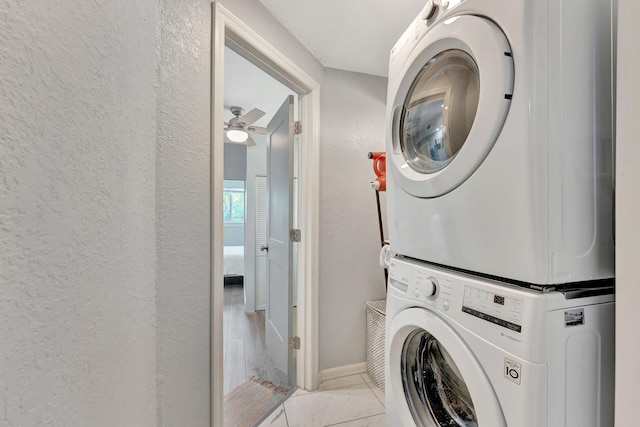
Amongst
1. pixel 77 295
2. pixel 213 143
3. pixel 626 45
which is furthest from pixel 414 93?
pixel 77 295

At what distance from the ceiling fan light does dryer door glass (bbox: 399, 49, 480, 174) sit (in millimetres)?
2130

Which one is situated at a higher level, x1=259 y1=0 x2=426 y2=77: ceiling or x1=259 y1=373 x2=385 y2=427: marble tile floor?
x1=259 y1=0 x2=426 y2=77: ceiling

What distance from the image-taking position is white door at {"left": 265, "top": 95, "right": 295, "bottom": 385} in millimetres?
2057

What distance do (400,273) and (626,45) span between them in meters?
0.82

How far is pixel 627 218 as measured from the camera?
60 centimetres

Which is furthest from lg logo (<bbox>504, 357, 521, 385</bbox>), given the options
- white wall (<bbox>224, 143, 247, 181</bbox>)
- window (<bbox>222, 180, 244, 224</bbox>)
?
window (<bbox>222, 180, 244, 224</bbox>)

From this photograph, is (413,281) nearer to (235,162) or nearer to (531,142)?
(531,142)

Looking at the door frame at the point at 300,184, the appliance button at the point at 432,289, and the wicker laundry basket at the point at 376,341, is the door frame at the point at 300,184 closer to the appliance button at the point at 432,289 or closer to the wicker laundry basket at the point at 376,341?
the wicker laundry basket at the point at 376,341

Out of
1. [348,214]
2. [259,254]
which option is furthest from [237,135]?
[348,214]

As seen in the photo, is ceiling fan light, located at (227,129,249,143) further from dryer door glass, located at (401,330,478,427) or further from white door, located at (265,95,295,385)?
dryer door glass, located at (401,330,478,427)

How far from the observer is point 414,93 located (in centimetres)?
107

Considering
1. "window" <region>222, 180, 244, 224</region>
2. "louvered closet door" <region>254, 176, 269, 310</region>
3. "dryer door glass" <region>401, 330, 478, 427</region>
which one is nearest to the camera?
"dryer door glass" <region>401, 330, 478, 427</region>

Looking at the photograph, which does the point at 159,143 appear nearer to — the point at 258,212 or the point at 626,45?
the point at 626,45

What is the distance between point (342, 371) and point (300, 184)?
1400 mm
